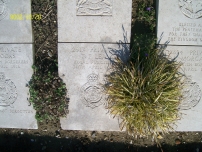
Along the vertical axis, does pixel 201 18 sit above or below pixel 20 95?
above

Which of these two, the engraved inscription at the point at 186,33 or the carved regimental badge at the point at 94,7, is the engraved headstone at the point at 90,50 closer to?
the carved regimental badge at the point at 94,7

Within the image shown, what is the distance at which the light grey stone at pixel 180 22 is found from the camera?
314cm

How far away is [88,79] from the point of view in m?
3.28

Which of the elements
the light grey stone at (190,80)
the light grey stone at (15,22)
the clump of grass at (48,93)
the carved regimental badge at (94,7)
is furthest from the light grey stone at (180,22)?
the light grey stone at (15,22)

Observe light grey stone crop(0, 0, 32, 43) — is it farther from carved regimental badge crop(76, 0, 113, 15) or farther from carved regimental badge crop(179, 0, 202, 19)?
carved regimental badge crop(179, 0, 202, 19)

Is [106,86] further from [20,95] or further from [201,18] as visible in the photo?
[201,18]

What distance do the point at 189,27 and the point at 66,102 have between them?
217 cm

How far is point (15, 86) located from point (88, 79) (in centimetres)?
116

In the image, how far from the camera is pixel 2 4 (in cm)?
324

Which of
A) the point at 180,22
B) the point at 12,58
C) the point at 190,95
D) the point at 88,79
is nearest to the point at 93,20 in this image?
the point at 88,79

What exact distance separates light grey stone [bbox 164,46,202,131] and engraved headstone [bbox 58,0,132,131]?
0.81 meters

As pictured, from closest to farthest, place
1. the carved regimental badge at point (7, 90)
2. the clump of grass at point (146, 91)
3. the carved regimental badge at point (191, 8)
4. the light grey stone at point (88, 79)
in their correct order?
the clump of grass at point (146, 91)
the carved regimental badge at point (191, 8)
the light grey stone at point (88, 79)
the carved regimental badge at point (7, 90)

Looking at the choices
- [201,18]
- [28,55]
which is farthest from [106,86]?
[201,18]

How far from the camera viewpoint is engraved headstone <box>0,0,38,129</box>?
325 centimetres
